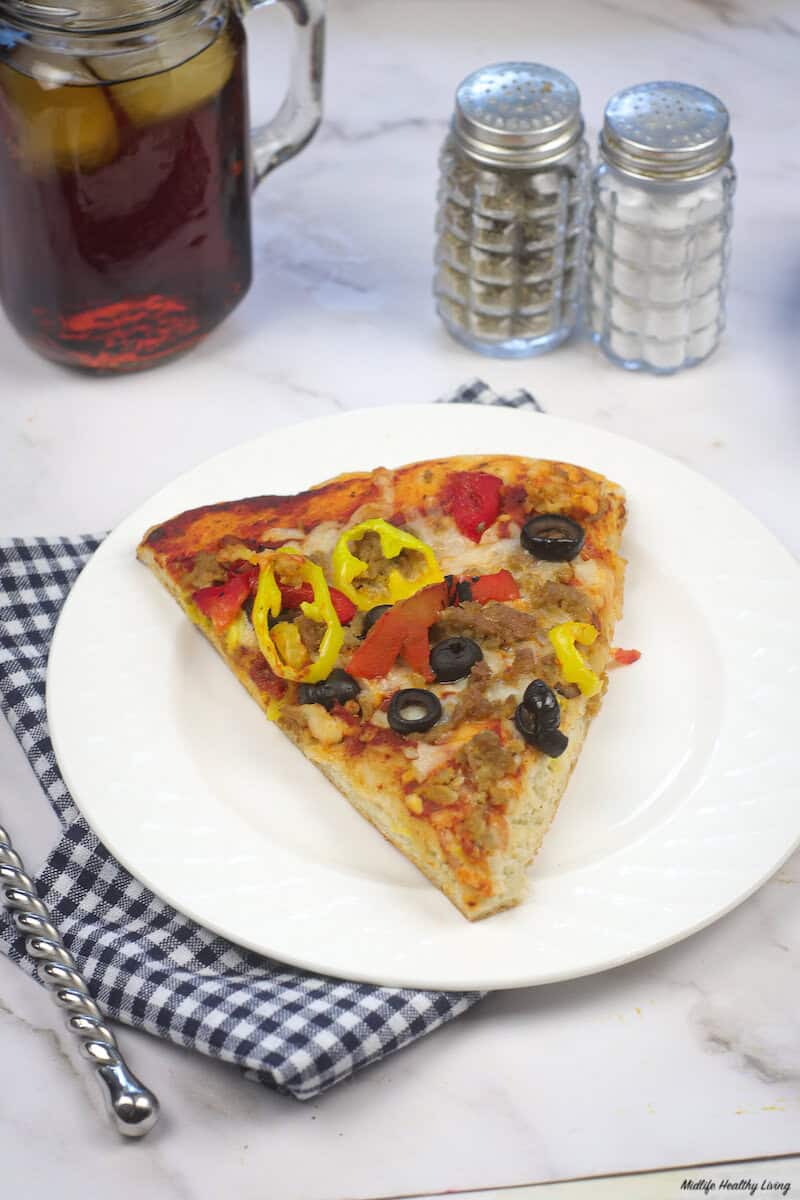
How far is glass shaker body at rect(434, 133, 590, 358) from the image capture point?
13.9 ft

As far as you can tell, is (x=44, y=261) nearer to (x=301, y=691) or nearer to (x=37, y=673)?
(x=37, y=673)

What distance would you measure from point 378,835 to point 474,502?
2.95 ft

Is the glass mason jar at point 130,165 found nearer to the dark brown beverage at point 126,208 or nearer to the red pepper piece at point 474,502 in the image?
the dark brown beverage at point 126,208

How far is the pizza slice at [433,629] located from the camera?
10.4 ft

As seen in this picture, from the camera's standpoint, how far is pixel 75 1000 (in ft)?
9.80

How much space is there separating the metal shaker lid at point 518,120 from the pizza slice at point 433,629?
88 centimetres

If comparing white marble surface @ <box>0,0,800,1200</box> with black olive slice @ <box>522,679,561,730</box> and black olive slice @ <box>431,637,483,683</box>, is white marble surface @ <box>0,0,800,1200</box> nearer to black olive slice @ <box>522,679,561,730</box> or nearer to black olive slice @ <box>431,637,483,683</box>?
black olive slice @ <box>522,679,561,730</box>

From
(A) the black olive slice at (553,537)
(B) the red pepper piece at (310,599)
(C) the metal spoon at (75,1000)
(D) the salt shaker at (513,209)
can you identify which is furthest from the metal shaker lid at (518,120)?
(C) the metal spoon at (75,1000)

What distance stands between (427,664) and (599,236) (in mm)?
1581

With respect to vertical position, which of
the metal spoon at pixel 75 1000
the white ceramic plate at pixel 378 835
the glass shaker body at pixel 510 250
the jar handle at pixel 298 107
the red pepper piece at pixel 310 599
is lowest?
the metal spoon at pixel 75 1000

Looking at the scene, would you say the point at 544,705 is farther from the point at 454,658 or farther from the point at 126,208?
the point at 126,208

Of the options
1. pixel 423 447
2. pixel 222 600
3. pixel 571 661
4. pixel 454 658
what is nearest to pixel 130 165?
pixel 423 447

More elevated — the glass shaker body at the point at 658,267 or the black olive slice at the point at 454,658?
the glass shaker body at the point at 658,267

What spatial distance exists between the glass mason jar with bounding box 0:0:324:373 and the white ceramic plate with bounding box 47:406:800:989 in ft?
1.81
